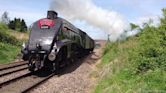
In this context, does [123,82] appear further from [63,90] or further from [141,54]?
[63,90]

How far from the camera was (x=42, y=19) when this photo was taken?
67.2 feet

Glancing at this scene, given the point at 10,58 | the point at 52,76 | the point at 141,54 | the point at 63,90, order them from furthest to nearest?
the point at 10,58 → the point at 52,76 → the point at 63,90 → the point at 141,54

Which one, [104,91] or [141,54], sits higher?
[141,54]

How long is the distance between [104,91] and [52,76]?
6196mm

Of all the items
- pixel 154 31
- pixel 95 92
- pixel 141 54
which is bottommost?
pixel 95 92

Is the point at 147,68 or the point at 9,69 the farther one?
the point at 9,69

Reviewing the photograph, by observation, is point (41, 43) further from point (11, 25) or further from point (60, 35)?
point (11, 25)

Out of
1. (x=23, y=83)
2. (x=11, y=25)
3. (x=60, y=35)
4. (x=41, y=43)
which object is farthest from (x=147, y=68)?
(x=11, y=25)

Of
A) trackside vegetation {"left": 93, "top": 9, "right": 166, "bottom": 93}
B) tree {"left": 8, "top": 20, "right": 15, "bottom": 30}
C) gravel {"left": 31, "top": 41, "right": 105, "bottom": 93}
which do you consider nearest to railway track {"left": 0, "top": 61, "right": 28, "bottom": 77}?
gravel {"left": 31, "top": 41, "right": 105, "bottom": 93}

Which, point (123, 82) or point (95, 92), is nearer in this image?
point (123, 82)

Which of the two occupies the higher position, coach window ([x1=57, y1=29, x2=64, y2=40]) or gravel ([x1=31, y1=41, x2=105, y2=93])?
coach window ([x1=57, y1=29, x2=64, y2=40])

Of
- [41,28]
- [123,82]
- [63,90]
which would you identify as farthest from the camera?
[41,28]

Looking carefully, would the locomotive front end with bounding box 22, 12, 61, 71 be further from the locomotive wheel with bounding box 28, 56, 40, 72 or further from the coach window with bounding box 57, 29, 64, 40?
the coach window with bounding box 57, 29, 64, 40

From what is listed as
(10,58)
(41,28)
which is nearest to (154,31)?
(41,28)
